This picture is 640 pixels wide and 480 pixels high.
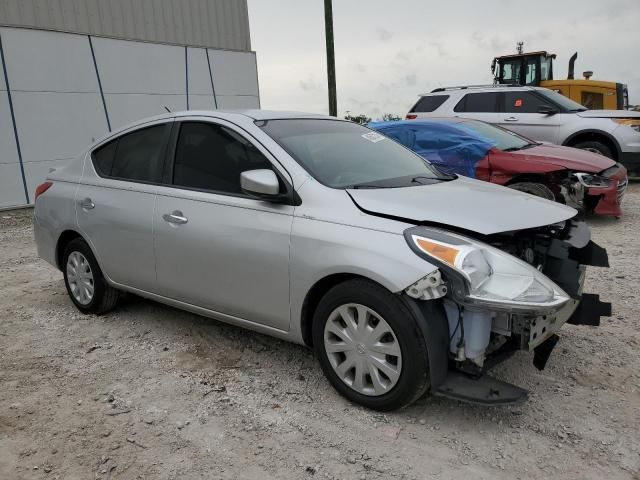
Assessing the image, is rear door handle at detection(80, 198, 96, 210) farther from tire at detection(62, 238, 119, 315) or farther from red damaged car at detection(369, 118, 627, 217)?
red damaged car at detection(369, 118, 627, 217)

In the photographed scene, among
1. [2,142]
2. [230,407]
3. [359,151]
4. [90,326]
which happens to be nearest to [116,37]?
[2,142]

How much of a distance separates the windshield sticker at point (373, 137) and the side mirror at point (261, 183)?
1.08 metres

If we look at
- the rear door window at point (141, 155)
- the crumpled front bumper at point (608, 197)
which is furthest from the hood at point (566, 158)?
the rear door window at point (141, 155)

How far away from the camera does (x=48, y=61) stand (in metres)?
11.2

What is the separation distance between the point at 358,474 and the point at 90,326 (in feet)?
9.21

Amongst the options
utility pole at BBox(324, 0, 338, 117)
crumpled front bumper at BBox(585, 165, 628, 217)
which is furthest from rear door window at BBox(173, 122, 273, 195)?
utility pole at BBox(324, 0, 338, 117)

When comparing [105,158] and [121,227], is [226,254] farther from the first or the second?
[105,158]

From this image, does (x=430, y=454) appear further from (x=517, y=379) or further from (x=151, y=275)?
(x=151, y=275)

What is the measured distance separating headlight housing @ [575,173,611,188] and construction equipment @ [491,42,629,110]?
7.16 meters

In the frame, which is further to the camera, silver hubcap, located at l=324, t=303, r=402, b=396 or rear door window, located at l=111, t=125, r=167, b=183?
rear door window, located at l=111, t=125, r=167, b=183

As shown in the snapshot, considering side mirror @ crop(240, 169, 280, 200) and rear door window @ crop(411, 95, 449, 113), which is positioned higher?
rear door window @ crop(411, 95, 449, 113)

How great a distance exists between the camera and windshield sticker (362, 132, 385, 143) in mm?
4016

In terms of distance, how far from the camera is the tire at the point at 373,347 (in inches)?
106

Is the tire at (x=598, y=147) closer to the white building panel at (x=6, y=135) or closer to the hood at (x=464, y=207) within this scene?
the hood at (x=464, y=207)
